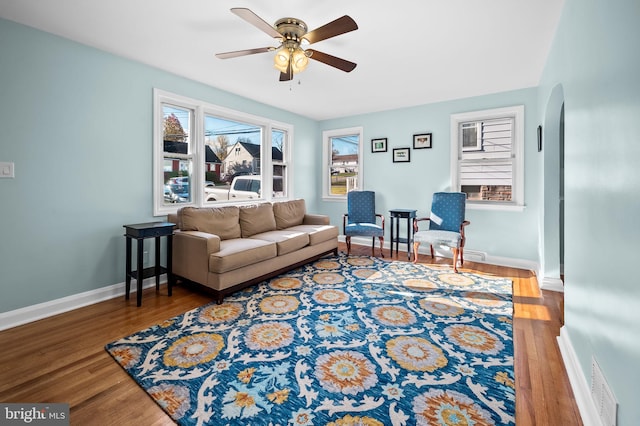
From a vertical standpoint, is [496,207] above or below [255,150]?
below

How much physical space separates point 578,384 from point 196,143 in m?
4.33

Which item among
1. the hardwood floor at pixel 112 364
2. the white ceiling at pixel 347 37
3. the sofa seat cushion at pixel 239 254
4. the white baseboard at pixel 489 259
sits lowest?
the hardwood floor at pixel 112 364

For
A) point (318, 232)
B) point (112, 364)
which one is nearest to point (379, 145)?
point (318, 232)

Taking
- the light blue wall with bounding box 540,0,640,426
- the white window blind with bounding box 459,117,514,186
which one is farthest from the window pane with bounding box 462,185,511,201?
the light blue wall with bounding box 540,0,640,426

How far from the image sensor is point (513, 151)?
4.39 metres

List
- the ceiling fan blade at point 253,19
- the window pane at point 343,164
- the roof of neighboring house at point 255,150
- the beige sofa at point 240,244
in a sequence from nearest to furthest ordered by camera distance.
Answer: the ceiling fan blade at point 253,19
the beige sofa at point 240,244
the roof of neighboring house at point 255,150
the window pane at point 343,164

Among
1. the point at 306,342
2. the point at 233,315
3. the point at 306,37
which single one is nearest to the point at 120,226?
the point at 233,315

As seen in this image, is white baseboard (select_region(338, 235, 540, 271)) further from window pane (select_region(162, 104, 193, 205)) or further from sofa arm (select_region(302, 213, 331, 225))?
window pane (select_region(162, 104, 193, 205))

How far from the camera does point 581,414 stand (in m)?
1.52

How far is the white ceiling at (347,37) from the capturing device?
2.33m

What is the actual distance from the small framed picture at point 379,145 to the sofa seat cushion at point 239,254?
9.80ft

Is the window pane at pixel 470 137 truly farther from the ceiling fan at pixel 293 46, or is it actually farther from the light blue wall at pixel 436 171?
the ceiling fan at pixel 293 46

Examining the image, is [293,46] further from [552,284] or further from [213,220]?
[552,284]

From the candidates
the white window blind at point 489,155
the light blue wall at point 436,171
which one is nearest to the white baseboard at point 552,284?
the light blue wall at point 436,171
